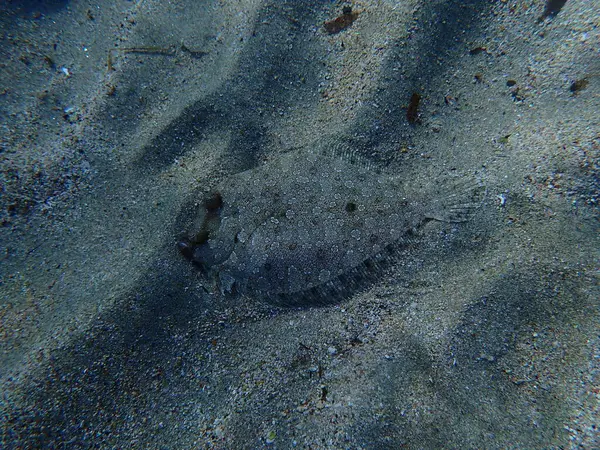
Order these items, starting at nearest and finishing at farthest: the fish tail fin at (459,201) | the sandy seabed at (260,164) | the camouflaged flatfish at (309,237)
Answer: the sandy seabed at (260,164)
the fish tail fin at (459,201)
the camouflaged flatfish at (309,237)

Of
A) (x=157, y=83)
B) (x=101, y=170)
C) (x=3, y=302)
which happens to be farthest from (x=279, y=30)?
(x=3, y=302)

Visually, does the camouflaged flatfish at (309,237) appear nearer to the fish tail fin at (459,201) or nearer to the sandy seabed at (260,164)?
the fish tail fin at (459,201)

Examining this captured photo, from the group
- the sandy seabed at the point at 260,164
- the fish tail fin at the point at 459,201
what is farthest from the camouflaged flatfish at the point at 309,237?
the sandy seabed at the point at 260,164

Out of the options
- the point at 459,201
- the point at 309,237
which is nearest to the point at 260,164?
the point at 309,237

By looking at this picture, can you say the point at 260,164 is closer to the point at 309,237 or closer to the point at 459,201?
the point at 309,237

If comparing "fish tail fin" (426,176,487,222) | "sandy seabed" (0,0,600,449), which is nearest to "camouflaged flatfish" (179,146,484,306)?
"fish tail fin" (426,176,487,222)

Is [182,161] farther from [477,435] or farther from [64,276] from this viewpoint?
[477,435]

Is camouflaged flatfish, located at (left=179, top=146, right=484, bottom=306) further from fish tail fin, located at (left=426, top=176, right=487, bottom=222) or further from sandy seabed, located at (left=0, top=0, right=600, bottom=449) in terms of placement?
sandy seabed, located at (left=0, top=0, right=600, bottom=449)
